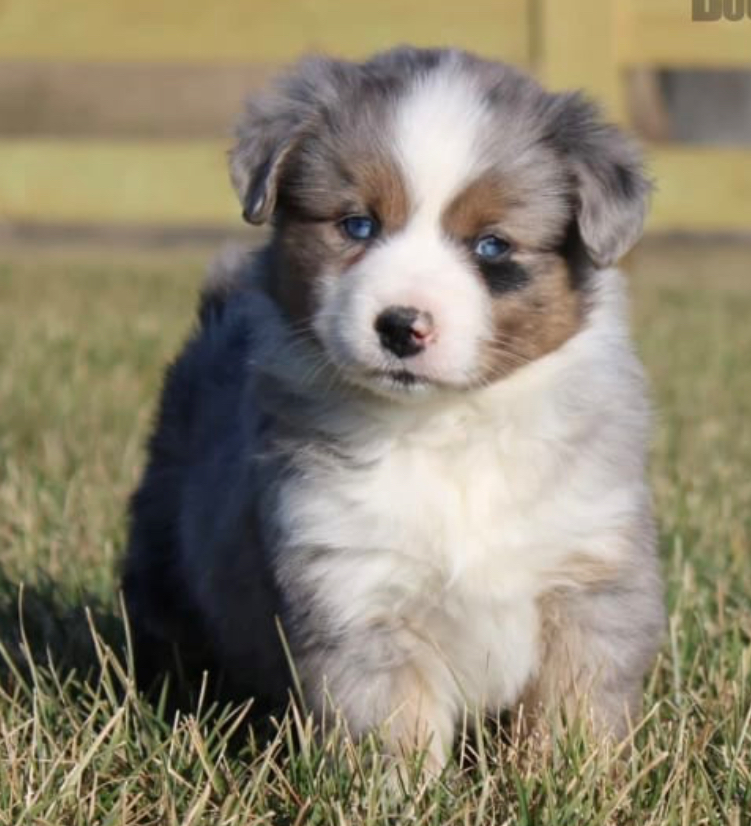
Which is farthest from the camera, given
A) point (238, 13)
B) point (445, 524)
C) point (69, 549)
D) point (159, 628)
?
point (238, 13)

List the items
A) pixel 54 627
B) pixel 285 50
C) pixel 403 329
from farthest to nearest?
1. pixel 285 50
2. pixel 54 627
3. pixel 403 329

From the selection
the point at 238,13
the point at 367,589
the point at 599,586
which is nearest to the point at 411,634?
the point at 367,589

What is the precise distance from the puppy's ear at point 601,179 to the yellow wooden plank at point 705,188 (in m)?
6.00

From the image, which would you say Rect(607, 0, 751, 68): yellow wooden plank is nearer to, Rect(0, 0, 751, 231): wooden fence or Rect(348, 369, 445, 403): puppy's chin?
Rect(0, 0, 751, 231): wooden fence

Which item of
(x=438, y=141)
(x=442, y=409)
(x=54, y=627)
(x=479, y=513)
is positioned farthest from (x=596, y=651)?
(x=54, y=627)

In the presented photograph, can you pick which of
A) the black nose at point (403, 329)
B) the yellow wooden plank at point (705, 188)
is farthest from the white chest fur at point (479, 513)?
the yellow wooden plank at point (705, 188)

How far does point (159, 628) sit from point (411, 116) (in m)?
1.35

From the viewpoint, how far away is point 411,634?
128 inches

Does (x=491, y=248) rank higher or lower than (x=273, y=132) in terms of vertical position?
lower

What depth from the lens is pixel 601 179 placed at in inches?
131

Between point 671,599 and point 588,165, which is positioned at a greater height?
point 588,165

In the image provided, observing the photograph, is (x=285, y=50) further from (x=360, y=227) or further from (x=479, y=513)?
(x=479, y=513)

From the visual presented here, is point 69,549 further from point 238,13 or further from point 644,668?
point 238,13

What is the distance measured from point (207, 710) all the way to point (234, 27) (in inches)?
251
